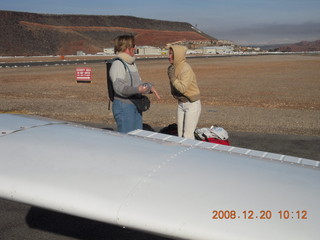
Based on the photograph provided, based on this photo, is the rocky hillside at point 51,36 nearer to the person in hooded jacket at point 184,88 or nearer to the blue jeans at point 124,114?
the person in hooded jacket at point 184,88

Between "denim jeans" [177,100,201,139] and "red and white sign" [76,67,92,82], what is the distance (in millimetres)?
20787

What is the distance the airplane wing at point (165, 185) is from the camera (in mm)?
1976

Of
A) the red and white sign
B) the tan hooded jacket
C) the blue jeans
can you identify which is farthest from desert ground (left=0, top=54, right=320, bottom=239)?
the red and white sign

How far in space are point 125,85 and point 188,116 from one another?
1460 millimetres

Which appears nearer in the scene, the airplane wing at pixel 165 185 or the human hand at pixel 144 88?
the airplane wing at pixel 165 185

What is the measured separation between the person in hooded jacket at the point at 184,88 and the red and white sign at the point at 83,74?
20.8 metres

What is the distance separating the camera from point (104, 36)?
177 meters

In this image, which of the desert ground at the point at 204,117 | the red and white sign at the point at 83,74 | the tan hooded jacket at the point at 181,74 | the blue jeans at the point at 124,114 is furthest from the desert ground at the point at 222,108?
the blue jeans at the point at 124,114

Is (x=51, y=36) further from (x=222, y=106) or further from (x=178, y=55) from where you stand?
(x=178, y=55)

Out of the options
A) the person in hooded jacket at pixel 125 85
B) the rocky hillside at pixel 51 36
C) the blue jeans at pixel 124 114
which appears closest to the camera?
the person in hooded jacket at pixel 125 85

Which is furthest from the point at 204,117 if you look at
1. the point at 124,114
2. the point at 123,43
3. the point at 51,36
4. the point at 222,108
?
the point at 51,36

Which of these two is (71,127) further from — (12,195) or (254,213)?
(254,213)

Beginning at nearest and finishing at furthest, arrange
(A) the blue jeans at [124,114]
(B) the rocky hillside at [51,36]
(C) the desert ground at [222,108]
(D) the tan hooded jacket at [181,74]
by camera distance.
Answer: (A) the blue jeans at [124,114]
(D) the tan hooded jacket at [181,74]
(C) the desert ground at [222,108]
(B) the rocky hillside at [51,36]

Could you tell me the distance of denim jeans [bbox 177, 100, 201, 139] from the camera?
5.83 m
